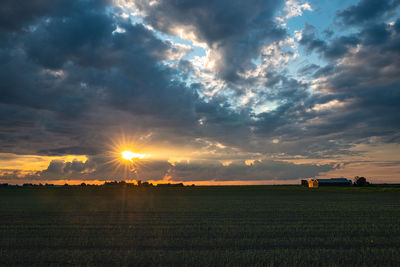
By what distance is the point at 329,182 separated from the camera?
167m

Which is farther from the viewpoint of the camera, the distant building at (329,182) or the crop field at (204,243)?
the distant building at (329,182)

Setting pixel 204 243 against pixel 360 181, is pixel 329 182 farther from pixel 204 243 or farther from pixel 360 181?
pixel 204 243

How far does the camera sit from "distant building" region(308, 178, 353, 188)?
164m

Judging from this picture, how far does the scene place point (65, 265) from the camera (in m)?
12.5

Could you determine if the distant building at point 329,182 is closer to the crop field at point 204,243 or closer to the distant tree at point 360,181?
the distant tree at point 360,181

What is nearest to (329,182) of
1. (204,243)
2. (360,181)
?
(360,181)

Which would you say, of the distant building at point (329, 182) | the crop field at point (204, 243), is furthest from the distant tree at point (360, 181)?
the crop field at point (204, 243)

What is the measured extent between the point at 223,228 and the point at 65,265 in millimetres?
10136

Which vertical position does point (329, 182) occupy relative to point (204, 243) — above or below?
above

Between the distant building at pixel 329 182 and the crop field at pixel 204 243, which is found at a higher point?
the distant building at pixel 329 182

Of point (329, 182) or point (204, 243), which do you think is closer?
point (204, 243)

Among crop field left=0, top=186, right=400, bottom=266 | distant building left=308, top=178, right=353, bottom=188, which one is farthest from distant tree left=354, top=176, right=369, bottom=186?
crop field left=0, top=186, right=400, bottom=266

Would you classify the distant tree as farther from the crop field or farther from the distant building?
the crop field

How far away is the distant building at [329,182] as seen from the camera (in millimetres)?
164475
